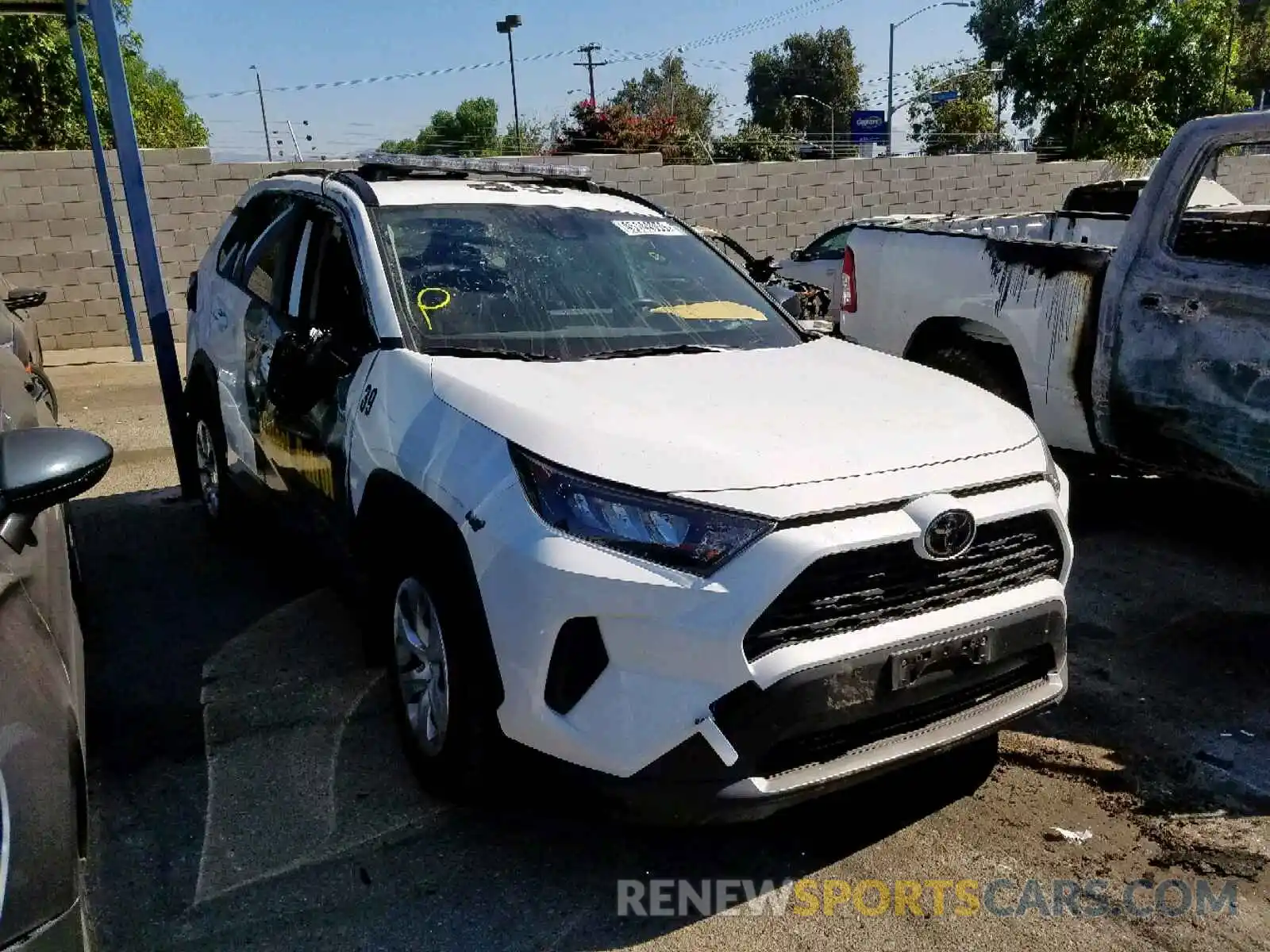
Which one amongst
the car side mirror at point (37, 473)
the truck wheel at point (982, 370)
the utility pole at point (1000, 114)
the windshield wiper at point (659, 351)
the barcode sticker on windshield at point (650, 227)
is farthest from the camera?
the utility pole at point (1000, 114)

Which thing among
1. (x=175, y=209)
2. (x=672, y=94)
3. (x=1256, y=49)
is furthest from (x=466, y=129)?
(x=175, y=209)

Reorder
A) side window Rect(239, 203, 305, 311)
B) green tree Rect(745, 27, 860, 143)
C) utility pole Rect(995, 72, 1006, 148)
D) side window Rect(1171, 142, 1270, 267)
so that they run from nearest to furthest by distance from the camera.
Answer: side window Rect(239, 203, 305, 311), side window Rect(1171, 142, 1270, 267), utility pole Rect(995, 72, 1006, 148), green tree Rect(745, 27, 860, 143)

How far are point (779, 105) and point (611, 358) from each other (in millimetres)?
65989

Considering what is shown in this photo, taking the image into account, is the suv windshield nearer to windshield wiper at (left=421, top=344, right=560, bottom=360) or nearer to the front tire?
windshield wiper at (left=421, top=344, right=560, bottom=360)

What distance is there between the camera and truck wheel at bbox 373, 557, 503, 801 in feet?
9.26

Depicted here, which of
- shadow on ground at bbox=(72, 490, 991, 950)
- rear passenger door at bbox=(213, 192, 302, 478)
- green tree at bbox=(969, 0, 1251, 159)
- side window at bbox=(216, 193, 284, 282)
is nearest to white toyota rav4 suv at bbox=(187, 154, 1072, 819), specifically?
shadow on ground at bbox=(72, 490, 991, 950)

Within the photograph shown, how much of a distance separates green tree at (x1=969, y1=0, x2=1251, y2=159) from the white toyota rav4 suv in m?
18.9

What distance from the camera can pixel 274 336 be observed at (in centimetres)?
425

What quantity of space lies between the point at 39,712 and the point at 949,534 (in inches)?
78.1

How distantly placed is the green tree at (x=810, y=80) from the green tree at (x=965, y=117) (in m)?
23.1

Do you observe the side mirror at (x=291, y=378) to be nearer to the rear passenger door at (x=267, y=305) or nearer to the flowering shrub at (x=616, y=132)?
the rear passenger door at (x=267, y=305)

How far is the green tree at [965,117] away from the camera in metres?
37.1

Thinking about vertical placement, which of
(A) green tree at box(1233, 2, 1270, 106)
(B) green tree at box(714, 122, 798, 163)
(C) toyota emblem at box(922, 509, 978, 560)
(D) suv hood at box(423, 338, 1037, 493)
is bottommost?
(C) toyota emblem at box(922, 509, 978, 560)

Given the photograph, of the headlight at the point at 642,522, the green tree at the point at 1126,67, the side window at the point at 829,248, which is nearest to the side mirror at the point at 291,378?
the headlight at the point at 642,522
